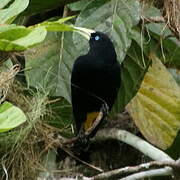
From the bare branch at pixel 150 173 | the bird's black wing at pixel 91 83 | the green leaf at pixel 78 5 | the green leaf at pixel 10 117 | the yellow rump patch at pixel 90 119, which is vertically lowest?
the yellow rump patch at pixel 90 119

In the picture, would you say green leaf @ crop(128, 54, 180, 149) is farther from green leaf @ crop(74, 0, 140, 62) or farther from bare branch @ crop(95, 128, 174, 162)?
green leaf @ crop(74, 0, 140, 62)

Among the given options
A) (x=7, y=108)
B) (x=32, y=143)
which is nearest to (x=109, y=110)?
(x=32, y=143)

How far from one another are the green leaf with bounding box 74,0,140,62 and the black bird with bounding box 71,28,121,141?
0.06 metres

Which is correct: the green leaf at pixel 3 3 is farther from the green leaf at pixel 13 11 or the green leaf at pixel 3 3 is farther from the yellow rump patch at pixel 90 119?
the yellow rump patch at pixel 90 119

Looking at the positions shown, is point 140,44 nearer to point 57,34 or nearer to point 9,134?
point 57,34

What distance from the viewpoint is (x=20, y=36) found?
6.81 ft

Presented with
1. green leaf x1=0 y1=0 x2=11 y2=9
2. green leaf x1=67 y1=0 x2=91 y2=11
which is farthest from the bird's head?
green leaf x1=0 y1=0 x2=11 y2=9

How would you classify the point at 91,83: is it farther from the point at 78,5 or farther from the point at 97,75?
the point at 78,5

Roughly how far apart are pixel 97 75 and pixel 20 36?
1.05 meters

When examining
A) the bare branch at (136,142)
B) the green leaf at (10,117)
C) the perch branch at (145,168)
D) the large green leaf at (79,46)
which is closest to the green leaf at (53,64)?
the large green leaf at (79,46)

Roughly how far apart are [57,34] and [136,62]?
0.34 m

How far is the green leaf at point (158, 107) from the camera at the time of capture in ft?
10.2

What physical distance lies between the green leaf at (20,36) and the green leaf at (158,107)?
114cm

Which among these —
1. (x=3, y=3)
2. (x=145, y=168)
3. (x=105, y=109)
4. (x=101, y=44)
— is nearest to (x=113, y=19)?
(x=101, y=44)
